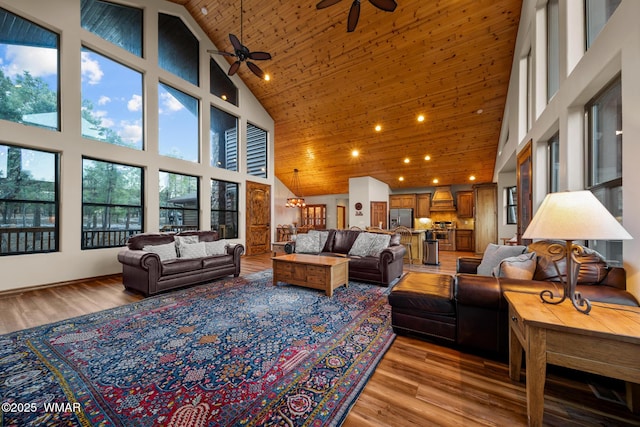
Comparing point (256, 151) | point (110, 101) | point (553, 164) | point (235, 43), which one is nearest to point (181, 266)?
point (110, 101)

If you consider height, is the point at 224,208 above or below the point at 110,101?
below

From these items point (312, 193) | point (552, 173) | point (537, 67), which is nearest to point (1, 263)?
point (552, 173)

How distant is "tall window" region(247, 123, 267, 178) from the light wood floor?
6826 millimetres

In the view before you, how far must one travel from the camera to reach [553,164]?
10.8ft

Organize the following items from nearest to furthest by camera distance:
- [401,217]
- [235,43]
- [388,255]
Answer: [388,255]
[235,43]
[401,217]

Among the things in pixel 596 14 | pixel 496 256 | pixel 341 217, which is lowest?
pixel 496 256

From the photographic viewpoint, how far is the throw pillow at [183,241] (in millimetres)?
4270

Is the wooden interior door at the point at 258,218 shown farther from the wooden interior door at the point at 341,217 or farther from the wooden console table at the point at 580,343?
the wooden console table at the point at 580,343

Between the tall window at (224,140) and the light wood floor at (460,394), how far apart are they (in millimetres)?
6365

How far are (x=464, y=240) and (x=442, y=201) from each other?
1586mm

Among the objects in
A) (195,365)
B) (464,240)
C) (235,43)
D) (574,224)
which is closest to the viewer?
(574,224)

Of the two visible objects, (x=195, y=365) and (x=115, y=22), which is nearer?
(x=195, y=365)

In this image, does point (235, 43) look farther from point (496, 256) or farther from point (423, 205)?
point (423, 205)

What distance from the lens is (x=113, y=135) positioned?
4.79 meters
